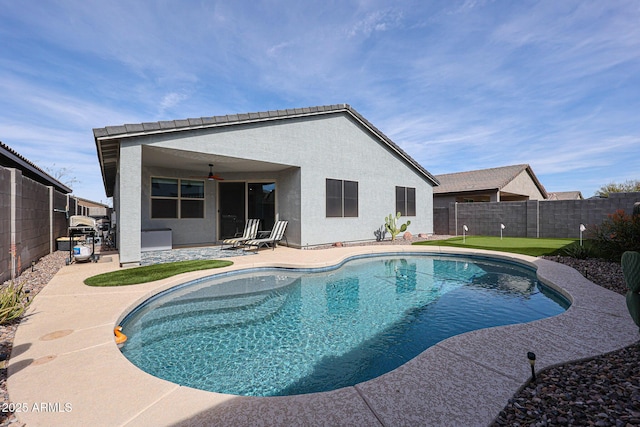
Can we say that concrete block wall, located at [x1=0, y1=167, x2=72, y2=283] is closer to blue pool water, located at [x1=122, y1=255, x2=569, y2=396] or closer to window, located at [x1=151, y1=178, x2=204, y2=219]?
window, located at [x1=151, y1=178, x2=204, y2=219]

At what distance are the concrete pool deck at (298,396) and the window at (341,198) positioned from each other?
890 cm

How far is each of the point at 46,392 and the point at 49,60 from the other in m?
14.9

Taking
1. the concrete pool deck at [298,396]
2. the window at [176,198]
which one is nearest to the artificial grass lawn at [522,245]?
the concrete pool deck at [298,396]

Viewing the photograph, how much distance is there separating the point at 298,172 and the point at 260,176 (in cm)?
246

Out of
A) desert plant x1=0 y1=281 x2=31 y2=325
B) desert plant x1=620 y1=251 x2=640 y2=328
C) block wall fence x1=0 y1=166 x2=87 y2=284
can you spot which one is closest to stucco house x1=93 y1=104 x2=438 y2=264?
block wall fence x1=0 y1=166 x2=87 y2=284

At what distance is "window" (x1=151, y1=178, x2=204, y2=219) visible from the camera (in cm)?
1133

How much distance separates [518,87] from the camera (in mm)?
13062

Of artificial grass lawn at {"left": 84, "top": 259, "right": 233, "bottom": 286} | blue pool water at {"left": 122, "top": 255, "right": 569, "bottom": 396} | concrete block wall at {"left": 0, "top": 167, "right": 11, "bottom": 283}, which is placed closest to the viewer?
blue pool water at {"left": 122, "top": 255, "right": 569, "bottom": 396}

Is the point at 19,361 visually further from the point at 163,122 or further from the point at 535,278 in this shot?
the point at 535,278

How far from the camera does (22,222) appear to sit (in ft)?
21.7

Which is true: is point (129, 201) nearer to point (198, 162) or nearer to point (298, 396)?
point (198, 162)

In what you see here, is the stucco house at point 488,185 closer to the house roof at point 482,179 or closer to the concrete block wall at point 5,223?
the house roof at point 482,179

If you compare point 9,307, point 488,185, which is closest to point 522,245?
point 488,185

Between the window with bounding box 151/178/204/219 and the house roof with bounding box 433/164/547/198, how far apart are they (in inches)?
708
